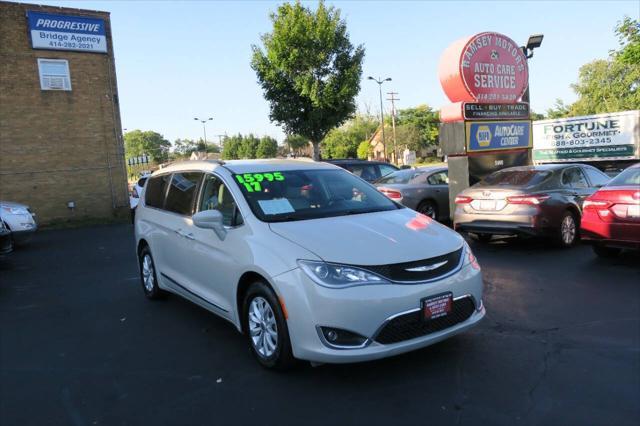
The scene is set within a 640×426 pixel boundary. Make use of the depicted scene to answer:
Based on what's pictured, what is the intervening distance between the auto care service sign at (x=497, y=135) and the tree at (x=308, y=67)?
1522 centimetres

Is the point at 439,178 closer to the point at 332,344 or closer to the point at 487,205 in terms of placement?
the point at 487,205

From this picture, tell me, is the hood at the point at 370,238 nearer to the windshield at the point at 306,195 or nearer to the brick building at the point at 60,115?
the windshield at the point at 306,195

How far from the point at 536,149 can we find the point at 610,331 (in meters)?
24.9

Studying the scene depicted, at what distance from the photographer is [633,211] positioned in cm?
635

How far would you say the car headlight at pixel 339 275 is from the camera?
3.43 metres

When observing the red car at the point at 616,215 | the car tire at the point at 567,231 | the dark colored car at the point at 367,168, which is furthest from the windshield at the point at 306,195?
the dark colored car at the point at 367,168

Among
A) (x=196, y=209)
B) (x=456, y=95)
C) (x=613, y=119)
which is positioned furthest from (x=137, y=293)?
(x=613, y=119)

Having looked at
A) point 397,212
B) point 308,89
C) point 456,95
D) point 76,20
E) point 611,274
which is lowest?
point 611,274

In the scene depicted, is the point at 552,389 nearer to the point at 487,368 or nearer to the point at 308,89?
the point at 487,368

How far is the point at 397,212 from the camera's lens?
4.61 meters

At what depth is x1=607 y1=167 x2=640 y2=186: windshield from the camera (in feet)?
21.6

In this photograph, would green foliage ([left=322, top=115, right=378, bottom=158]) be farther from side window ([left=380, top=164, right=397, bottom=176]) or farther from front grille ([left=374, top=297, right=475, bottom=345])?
front grille ([left=374, top=297, right=475, bottom=345])

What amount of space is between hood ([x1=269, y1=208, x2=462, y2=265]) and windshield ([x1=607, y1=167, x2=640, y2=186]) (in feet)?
12.4

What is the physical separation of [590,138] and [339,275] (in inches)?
973
